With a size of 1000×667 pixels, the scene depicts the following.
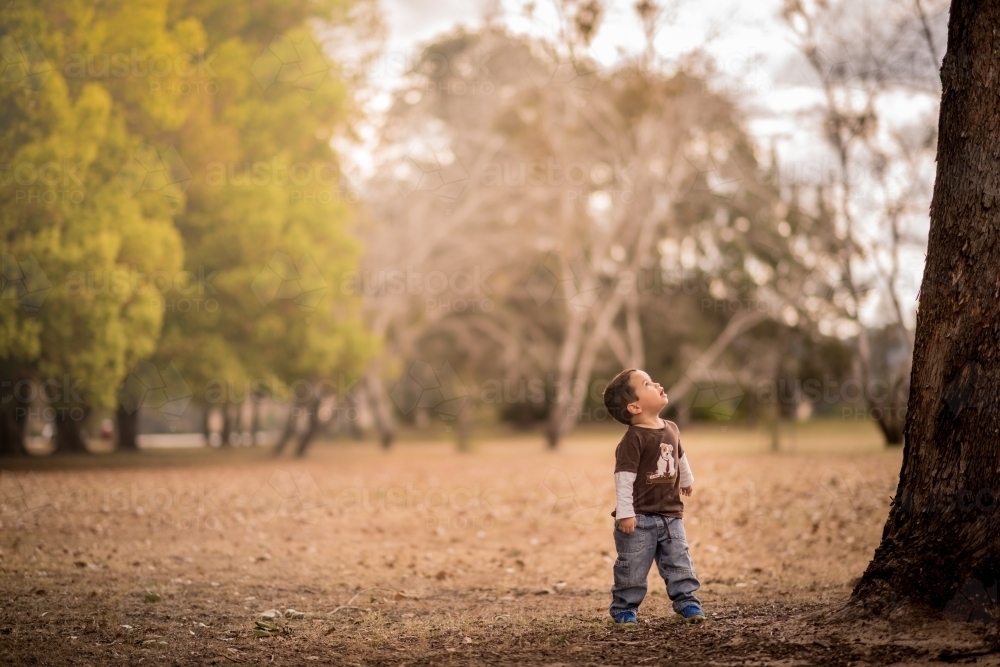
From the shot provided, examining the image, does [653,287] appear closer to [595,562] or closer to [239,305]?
[239,305]

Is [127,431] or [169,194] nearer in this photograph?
[169,194]

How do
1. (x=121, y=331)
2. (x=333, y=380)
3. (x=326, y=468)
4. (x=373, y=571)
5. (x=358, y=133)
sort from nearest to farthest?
(x=373, y=571) < (x=121, y=331) < (x=326, y=468) < (x=333, y=380) < (x=358, y=133)

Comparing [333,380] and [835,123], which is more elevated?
[835,123]

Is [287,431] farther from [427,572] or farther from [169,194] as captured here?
[427,572]

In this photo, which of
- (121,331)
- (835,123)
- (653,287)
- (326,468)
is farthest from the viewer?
(653,287)

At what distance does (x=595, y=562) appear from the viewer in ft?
27.4

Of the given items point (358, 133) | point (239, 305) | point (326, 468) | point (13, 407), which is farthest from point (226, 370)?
point (358, 133)

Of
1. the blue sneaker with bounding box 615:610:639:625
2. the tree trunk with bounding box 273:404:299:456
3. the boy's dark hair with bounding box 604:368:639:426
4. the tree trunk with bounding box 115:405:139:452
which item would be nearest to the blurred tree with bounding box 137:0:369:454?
the tree trunk with bounding box 273:404:299:456

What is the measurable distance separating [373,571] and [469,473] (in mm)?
9541

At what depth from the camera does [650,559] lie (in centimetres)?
524

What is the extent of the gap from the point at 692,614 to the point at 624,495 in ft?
2.46

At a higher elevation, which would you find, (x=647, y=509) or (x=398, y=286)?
(x=398, y=286)

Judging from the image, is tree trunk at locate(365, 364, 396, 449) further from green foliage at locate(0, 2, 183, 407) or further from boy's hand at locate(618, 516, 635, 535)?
boy's hand at locate(618, 516, 635, 535)

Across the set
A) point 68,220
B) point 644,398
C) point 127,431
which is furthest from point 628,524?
point 127,431
